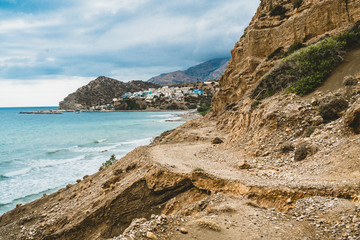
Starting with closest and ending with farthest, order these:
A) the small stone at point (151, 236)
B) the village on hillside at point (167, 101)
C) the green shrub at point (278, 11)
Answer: the small stone at point (151, 236) < the green shrub at point (278, 11) < the village on hillside at point (167, 101)

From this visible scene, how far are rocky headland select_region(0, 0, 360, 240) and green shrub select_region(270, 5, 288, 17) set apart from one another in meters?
8.98

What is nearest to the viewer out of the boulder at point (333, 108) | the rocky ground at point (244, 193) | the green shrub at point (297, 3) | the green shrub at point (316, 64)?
the rocky ground at point (244, 193)

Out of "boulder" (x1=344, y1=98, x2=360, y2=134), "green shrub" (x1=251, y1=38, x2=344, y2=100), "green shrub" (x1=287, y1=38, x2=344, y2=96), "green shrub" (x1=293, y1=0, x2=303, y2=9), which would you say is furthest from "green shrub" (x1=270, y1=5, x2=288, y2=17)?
"boulder" (x1=344, y1=98, x2=360, y2=134)

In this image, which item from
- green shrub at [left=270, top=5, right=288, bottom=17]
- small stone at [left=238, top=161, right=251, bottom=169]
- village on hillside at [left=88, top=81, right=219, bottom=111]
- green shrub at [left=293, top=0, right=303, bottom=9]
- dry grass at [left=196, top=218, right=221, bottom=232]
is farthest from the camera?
village on hillside at [left=88, top=81, right=219, bottom=111]

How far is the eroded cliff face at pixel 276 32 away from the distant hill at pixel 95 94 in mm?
145501

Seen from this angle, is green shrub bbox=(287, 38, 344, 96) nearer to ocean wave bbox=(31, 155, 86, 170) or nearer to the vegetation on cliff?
the vegetation on cliff

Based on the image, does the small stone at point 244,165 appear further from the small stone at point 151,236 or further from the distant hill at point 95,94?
the distant hill at point 95,94

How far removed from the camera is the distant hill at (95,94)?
16550 cm

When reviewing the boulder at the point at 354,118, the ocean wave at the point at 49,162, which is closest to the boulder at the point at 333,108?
the boulder at the point at 354,118

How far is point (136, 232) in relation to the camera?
203 inches

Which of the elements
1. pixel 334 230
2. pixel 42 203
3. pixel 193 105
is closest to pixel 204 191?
pixel 334 230

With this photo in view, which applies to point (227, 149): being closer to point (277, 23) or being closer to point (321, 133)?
point (321, 133)

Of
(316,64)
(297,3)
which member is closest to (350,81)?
(316,64)

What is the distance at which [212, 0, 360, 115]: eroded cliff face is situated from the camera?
59.9 feet
